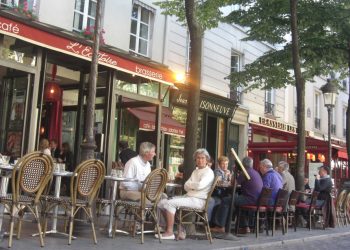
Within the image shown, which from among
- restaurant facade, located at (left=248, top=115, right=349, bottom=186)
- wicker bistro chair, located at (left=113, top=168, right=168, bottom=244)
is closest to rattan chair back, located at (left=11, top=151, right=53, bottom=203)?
wicker bistro chair, located at (left=113, top=168, right=168, bottom=244)

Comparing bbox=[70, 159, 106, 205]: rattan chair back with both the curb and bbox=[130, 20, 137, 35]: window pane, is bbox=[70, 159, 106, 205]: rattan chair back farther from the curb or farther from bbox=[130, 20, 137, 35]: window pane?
bbox=[130, 20, 137, 35]: window pane

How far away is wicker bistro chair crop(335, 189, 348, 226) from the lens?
12688 mm

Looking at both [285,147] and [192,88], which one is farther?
[285,147]

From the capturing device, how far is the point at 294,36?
491 inches

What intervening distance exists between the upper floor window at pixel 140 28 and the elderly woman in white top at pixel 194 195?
721 centimetres

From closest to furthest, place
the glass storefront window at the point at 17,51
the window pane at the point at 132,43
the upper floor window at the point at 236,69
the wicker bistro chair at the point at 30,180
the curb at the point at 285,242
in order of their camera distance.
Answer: the wicker bistro chair at the point at 30,180 → the curb at the point at 285,242 → the glass storefront window at the point at 17,51 → the window pane at the point at 132,43 → the upper floor window at the point at 236,69

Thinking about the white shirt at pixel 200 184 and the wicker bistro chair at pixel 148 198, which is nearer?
the wicker bistro chair at pixel 148 198

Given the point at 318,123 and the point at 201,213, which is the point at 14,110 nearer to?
the point at 201,213

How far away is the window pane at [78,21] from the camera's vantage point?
Result: 12.7 meters

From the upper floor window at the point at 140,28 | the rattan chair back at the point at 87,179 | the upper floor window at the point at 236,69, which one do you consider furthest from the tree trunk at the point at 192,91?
the upper floor window at the point at 236,69

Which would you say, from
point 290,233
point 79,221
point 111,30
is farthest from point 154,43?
point 79,221

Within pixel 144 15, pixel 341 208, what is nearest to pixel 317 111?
pixel 341 208

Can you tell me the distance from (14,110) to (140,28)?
18.1ft

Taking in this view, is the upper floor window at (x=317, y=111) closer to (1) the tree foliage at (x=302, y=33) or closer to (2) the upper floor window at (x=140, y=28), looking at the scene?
(1) the tree foliage at (x=302, y=33)
